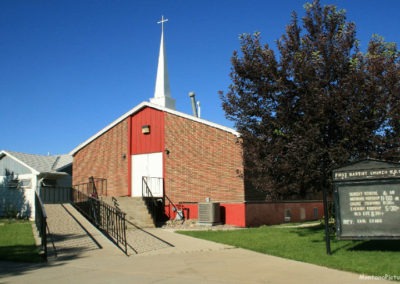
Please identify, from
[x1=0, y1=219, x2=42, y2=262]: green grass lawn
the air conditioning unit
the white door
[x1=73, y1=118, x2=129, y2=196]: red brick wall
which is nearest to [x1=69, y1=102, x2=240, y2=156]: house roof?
[x1=73, y1=118, x2=129, y2=196]: red brick wall

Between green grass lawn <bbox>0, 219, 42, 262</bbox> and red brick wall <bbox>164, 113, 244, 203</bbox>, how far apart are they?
7.67 meters

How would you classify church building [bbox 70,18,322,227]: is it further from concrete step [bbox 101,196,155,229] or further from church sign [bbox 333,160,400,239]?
church sign [bbox 333,160,400,239]

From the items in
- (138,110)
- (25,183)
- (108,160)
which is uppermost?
(138,110)

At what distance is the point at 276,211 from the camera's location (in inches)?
823

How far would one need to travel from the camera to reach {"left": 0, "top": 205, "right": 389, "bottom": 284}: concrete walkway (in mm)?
7648

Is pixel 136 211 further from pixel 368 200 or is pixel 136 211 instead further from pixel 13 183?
pixel 13 183

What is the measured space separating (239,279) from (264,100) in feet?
21.2

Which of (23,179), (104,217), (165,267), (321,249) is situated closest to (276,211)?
(104,217)

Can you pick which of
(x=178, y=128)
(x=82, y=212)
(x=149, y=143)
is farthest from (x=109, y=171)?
(x=82, y=212)

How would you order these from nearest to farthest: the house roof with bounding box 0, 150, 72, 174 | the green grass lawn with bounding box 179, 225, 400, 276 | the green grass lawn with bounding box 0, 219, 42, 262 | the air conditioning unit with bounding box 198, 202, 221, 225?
the green grass lawn with bounding box 179, 225, 400, 276, the green grass lawn with bounding box 0, 219, 42, 262, the air conditioning unit with bounding box 198, 202, 221, 225, the house roof with bounding box 0, 150, 72, 174

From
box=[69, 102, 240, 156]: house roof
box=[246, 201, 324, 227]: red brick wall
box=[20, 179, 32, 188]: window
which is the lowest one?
box=[246, 201, 324, 227]: red brick wall

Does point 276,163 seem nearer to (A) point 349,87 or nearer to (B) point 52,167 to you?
(A) point 349,87

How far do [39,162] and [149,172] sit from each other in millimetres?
10219

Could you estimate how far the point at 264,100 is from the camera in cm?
1266
